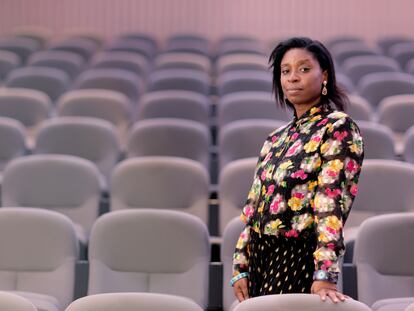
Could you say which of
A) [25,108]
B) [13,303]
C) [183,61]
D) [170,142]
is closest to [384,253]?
[13,303]

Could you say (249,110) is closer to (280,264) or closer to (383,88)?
(383,88)

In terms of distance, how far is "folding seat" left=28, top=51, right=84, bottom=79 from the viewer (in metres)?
6.38

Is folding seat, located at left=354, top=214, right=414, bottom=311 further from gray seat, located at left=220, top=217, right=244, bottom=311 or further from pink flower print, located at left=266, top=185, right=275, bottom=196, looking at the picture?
pink flower print, located at left=266, top=185, right=275, bottom=196

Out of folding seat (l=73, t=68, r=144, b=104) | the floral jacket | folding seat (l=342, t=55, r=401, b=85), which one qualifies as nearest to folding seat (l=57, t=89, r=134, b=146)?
folding seat (l=73, t=68, r=144, b=104)

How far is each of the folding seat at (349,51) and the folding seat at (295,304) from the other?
470cm

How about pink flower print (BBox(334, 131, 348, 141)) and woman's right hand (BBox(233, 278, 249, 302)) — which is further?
woman's right hand (BBox(233, 278, 249, 302))

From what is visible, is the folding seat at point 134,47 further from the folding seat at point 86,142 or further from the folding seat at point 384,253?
the folding seat at point 384,253

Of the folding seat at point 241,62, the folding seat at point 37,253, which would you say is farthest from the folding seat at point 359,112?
the folding seat at point 37,253

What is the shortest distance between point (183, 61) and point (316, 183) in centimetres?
455

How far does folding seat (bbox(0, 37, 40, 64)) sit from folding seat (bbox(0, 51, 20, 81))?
192 millimetres

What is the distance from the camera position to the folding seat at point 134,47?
22.9ft

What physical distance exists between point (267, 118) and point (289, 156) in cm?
294

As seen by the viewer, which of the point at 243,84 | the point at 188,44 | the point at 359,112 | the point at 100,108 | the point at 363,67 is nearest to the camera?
the point at 359,112

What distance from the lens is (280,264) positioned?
1945mm
